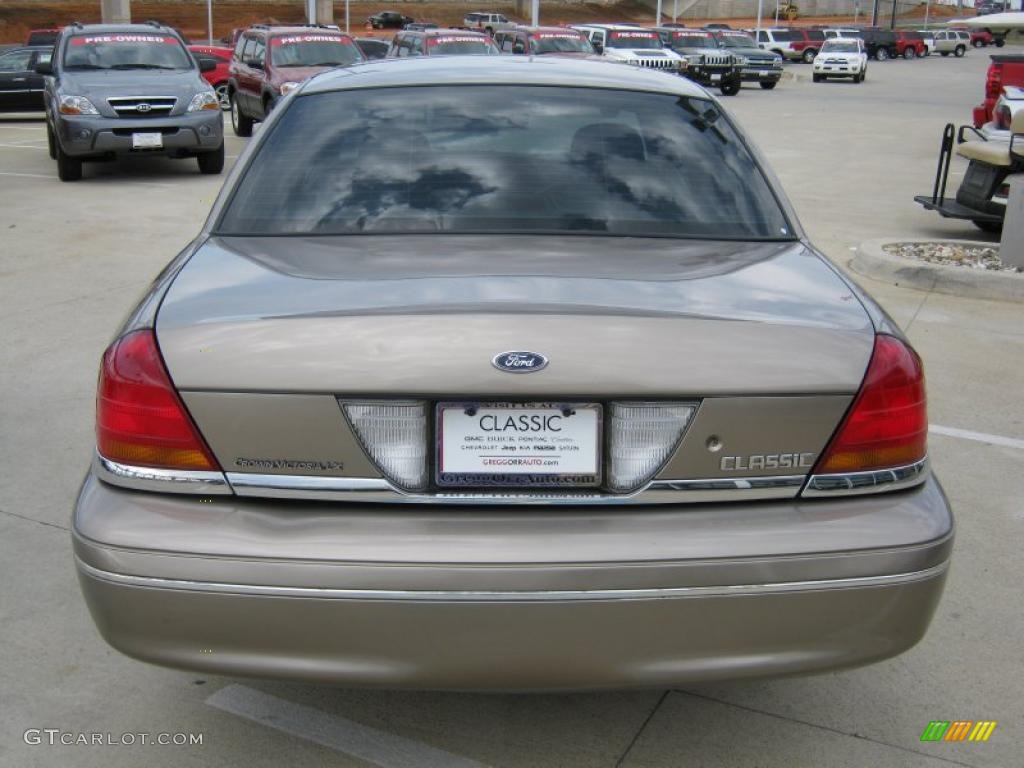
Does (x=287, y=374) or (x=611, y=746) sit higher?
(x=287, y=374)

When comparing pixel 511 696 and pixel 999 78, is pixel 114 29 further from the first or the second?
pixel 511 696

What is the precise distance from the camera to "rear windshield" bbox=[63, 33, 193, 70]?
14.7m

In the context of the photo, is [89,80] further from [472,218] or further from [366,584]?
[366,584]

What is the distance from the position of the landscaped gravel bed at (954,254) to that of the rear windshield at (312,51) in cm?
1163

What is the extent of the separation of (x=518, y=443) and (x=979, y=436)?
12.1ft

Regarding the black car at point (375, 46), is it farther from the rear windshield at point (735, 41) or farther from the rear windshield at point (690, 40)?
the rear windshield at point (735, 41)

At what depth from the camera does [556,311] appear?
2.52m

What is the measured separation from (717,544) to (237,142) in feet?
58.1

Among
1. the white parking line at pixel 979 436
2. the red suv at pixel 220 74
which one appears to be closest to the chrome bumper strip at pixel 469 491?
the white parking line at pixel 979 436

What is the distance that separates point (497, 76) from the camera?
385 cm

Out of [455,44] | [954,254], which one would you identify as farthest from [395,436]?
[455,44]

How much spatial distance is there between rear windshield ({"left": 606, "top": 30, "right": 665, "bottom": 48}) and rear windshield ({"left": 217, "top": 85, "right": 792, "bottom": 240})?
31028 millimetres

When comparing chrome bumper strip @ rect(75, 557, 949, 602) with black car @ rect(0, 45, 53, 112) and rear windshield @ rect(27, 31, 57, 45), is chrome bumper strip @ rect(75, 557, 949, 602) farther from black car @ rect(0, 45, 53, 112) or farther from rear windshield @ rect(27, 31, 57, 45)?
rear windshield @ rect(27, 31, 57, 45)

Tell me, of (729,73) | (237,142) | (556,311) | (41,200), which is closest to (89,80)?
(41,200)
